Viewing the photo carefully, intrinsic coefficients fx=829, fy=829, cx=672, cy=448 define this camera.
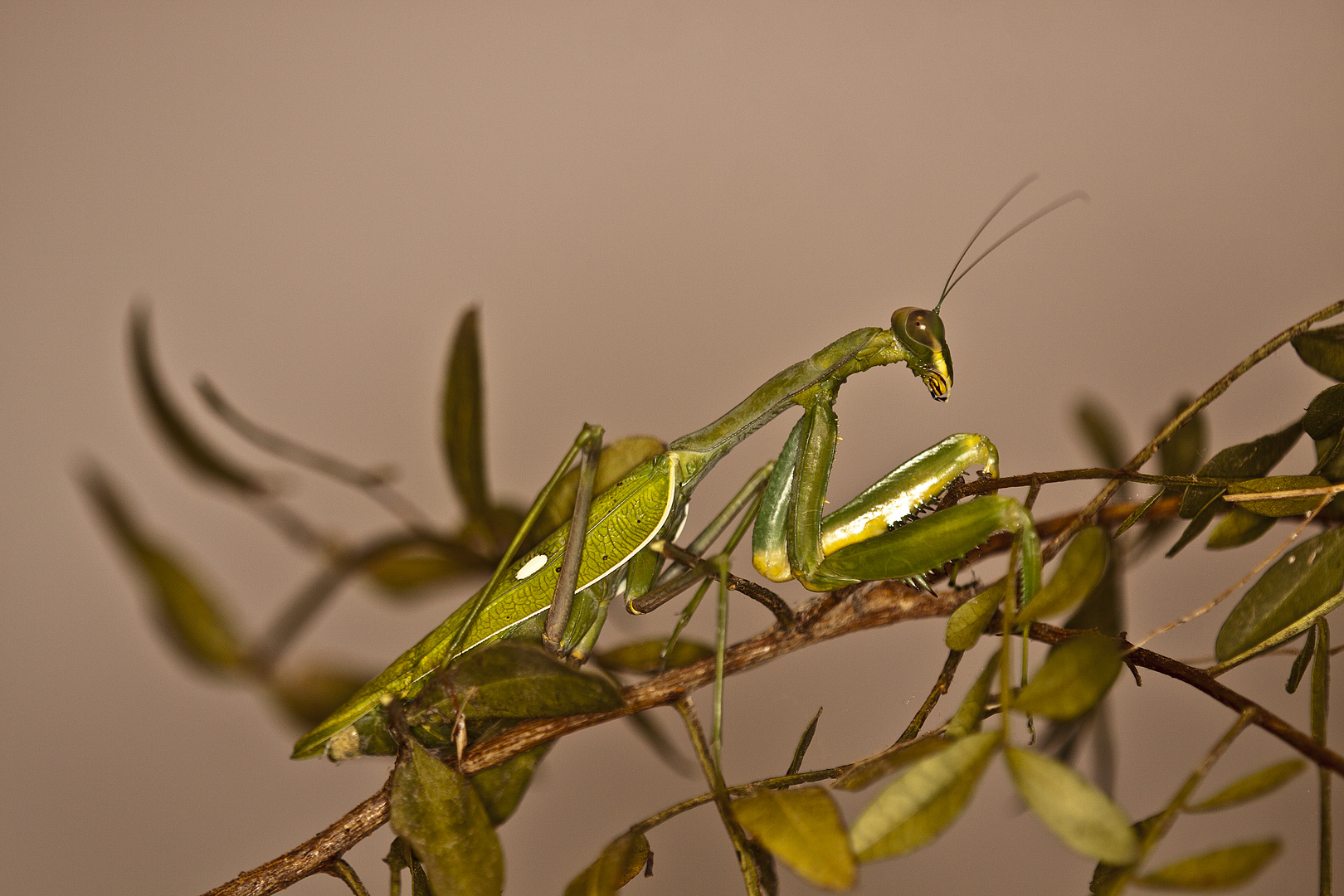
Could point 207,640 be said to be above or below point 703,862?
above

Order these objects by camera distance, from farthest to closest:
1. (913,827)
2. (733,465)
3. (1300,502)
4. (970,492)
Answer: (733,465), (970,492), (1300,502), (913,827)

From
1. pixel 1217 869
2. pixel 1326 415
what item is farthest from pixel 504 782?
pixel 1326 415

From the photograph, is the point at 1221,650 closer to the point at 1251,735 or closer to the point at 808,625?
the point at 808,625

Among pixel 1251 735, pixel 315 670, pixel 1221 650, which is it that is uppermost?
pixel 315 670

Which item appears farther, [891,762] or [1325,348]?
[1325,348]

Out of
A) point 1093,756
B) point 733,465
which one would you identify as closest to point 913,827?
point 1093,756

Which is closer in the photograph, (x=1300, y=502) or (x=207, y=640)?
(x=207, y=640)

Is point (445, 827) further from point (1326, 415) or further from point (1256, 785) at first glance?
point (1326, 415)
